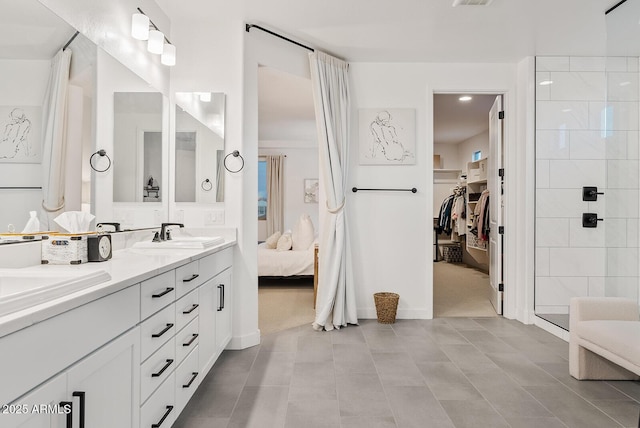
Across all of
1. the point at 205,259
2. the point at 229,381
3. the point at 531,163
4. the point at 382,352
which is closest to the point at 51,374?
the point at 205,259

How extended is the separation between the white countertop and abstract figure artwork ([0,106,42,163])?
1.48 ft

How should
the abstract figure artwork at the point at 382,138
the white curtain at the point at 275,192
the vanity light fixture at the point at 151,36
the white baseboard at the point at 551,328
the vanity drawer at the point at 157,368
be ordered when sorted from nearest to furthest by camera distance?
the vanity drawer at the point at 157,368 < the vanity light fixture at the point at 151,36 < the white baseboard at the point at 551,328 < the abstract figure artwork at the point at 382,138 < the white curtain at the point at 275,192

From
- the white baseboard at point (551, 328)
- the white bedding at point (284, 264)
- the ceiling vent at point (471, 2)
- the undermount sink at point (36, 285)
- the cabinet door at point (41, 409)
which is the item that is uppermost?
the ceiling vent at point (471, 2)

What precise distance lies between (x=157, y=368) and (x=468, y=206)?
20.5 feet

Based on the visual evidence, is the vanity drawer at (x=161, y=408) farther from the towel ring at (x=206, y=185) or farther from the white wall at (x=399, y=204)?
the white wall at (x=399, y=204)

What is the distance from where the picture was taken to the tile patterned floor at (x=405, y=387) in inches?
76.1

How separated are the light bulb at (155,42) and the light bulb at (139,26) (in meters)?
0.11

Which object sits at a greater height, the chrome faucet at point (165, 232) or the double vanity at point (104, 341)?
the chrome faucet at point (165, 232)

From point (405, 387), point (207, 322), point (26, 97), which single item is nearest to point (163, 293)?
point (207, 322)

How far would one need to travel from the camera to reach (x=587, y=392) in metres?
2.23

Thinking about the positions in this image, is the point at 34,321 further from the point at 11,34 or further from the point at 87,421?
the point at 11,34

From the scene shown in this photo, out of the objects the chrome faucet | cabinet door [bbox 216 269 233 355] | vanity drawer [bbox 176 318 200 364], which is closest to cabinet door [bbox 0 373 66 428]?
vanity drawer [bbox 176 318 200 364]

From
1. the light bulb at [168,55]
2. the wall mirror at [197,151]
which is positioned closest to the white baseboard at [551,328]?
the wall mirror at [197,151]

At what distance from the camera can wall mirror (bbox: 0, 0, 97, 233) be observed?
1455mm
